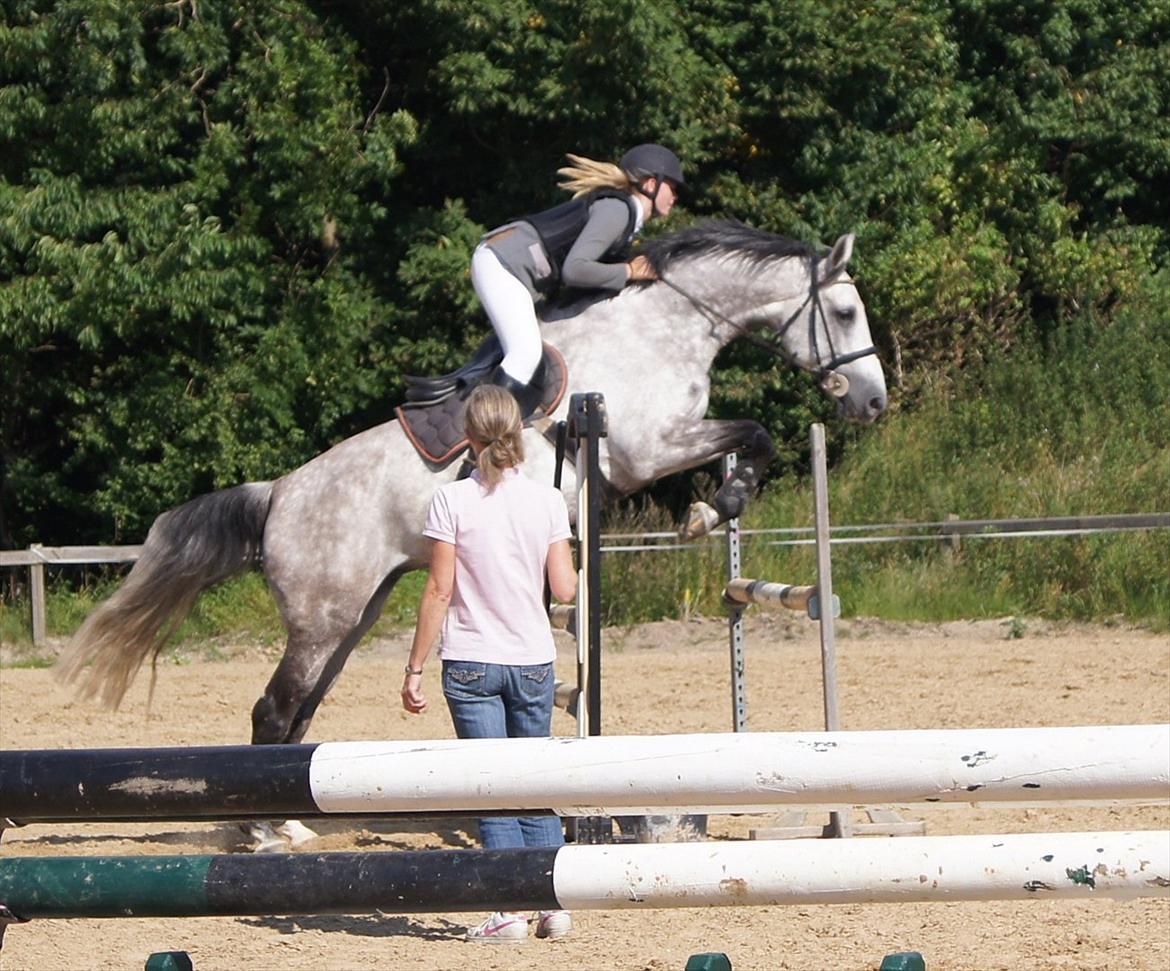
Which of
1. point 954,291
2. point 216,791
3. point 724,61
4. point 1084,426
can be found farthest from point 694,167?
point 216,791

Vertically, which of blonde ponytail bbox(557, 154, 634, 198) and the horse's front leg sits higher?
blonde ponytail bbox(557, 154, 634, 198)

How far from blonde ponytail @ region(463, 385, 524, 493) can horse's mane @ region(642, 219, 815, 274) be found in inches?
90.9

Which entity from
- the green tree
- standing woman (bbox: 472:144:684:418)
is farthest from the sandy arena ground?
the green tree

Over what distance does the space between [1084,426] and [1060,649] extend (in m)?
5.45

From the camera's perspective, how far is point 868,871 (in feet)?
8.15

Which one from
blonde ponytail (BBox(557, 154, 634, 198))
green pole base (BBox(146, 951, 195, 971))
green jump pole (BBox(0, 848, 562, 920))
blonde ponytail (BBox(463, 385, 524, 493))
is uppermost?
blonde ponytail (BBox(557, 154, 634, 198))

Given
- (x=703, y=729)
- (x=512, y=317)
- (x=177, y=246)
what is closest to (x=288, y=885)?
(x=512, y=317)

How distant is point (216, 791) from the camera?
2.62 m

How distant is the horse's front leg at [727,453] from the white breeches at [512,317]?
689 mm

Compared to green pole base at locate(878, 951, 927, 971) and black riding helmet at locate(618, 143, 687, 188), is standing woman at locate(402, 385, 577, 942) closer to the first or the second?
green pole base at locate(878, 951, 927, 971)

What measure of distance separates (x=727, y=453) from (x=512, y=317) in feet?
3.39

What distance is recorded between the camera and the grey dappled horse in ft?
20.5

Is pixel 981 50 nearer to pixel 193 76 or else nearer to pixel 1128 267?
pixel 1128 267

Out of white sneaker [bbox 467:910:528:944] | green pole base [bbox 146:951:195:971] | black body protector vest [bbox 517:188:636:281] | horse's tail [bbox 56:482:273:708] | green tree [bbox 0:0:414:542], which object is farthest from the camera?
green tree [bbox 0:0:414:542]
